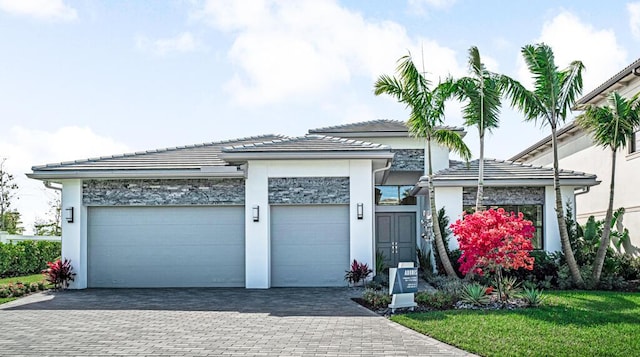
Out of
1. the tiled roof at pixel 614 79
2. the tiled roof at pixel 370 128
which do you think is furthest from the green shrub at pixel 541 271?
the tiled roof at pixel 370 128

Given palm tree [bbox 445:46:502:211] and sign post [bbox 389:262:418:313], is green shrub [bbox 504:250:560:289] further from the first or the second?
sign post [bbox 389:262:418:313]

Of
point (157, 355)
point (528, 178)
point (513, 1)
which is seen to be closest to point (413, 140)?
point (528, 178)

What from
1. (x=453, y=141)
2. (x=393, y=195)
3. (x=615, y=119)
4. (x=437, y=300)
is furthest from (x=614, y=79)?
(x=437, y=300)

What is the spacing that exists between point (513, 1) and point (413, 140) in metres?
8.50

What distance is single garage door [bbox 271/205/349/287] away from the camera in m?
15.7

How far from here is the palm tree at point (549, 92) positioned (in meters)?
14.5

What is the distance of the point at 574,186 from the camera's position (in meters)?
17.1

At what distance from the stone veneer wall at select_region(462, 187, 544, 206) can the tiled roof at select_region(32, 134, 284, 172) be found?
730 centimetres

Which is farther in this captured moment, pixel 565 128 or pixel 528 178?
pixel 565 128

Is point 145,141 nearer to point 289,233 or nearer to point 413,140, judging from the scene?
point 289,233

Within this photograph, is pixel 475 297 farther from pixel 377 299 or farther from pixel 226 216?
pixel 226 216

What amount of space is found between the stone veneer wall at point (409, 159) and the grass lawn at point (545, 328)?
372 inches

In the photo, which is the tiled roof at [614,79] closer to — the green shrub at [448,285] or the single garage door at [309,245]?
the green shrub at [448,285]

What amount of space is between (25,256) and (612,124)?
1891 cm
